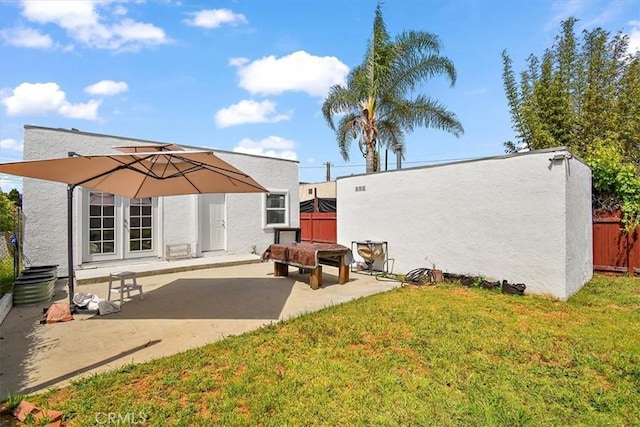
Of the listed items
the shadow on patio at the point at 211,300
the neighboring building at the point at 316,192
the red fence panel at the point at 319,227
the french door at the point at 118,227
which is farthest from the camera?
the neighboring building at the point at 316,192

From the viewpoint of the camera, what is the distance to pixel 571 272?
6.25m

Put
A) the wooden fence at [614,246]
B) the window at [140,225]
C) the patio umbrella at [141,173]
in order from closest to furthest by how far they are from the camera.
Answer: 1. the patio umbrella at [141,173]
2. the wooden fence at [614,246]
3. the window at [140,225]

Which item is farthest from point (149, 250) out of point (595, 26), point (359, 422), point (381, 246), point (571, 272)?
point (595, 26)

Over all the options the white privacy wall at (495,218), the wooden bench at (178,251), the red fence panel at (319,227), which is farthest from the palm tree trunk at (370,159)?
the wooden bench at (178,251)

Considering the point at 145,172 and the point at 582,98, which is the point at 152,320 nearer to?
the point at 145,172

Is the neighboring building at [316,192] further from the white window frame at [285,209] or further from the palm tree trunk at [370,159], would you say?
the white window frame at [285,209]

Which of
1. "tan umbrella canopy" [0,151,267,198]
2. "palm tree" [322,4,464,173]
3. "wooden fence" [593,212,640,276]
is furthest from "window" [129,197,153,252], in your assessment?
"wooden fence" [593,212,640,276]

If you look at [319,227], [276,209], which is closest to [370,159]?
[319,227]

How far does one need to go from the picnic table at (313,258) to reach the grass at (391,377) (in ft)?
6.20

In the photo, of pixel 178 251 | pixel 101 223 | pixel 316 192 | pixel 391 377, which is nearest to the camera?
pixel 391 377

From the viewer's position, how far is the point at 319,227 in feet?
44.3

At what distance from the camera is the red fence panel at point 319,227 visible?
42.4 ft

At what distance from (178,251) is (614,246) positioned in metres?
11.7

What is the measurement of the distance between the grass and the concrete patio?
42 cm
